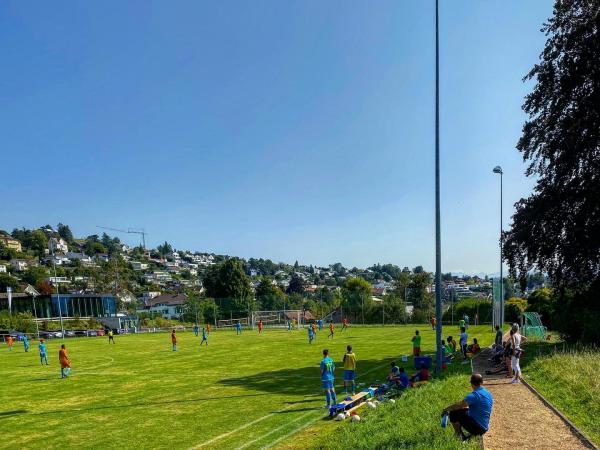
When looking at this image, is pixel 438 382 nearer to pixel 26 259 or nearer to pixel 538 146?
pixel 538 146

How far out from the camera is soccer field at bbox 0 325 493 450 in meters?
13.1

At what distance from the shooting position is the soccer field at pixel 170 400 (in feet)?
43.0

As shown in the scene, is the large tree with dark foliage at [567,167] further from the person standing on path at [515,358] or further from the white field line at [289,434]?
the white field line at [289,434]

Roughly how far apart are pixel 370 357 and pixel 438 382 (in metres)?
13.2

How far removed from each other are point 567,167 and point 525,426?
56.6 ft

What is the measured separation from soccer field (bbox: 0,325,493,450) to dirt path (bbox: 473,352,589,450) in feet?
15.5

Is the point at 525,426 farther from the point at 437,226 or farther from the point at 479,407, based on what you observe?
the point at 437,226

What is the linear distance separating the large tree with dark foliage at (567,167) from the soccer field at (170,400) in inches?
387

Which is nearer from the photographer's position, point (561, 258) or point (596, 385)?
point (596, 385)

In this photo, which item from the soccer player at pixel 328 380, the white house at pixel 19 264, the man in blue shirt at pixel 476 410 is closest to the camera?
the man in blue shirt at pixel 476 410

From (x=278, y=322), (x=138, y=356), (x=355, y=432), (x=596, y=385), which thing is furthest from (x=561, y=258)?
(x=278, y=322)

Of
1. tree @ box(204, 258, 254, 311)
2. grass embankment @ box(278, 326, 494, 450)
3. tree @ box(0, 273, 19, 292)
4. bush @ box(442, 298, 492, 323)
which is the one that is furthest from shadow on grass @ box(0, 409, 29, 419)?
tree @ box(0, 273, 19, 292)

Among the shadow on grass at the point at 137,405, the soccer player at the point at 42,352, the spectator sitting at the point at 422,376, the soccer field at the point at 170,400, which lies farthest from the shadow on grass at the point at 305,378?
the soccer player at the point at 42,352

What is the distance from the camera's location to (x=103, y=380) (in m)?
23.9
